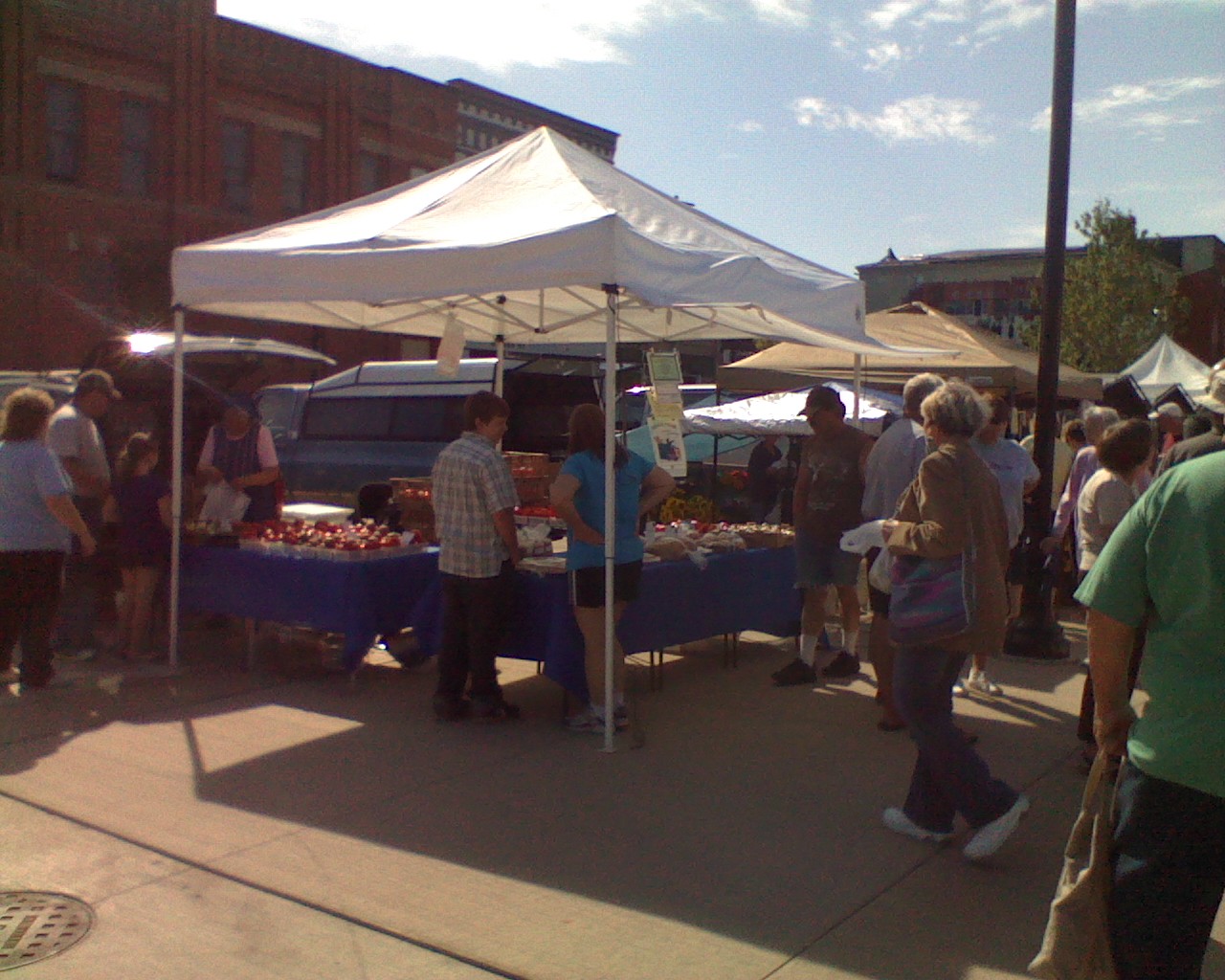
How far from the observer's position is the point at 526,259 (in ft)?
19.0

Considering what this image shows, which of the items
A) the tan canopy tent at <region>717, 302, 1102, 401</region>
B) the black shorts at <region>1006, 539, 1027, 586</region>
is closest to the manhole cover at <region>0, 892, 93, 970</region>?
the black shorts at <region>1006, 539, 1027, 586</region>

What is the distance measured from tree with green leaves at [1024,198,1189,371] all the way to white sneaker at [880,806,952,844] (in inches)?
1186

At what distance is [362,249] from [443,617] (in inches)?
82.4

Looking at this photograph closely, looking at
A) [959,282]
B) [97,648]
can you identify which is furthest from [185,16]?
[959,282]

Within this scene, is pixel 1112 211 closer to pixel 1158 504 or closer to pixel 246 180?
pixel 246 180

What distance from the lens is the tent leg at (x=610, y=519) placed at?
19.2ft

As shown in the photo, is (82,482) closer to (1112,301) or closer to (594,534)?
(594,534)

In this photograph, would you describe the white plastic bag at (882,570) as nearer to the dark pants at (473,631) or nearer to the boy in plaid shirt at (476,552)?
the boy in plaid shirt at (476,552)

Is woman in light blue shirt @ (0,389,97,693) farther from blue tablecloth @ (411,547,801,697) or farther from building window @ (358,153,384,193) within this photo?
building window @ (358,153,384,193)

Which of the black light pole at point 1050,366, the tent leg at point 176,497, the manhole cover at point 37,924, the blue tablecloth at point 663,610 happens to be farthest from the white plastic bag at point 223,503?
the black light pole at point 1050,366

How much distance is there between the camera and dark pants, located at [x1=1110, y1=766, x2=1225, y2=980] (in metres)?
2.48

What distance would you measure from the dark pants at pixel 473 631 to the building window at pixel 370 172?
26389 mm

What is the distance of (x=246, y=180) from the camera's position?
92.3 feet

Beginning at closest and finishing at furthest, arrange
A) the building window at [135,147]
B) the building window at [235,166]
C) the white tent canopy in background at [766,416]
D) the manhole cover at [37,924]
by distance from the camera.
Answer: the manhole cover at [37,924] < the white tent canopy in background at [766,416] < the building window at [135,147] < the building window at [235,166]
